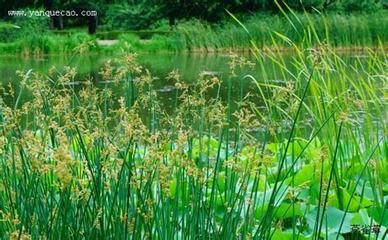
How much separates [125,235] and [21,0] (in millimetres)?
27205

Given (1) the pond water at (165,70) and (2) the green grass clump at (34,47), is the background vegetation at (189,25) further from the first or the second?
(1) the pond water at (165,70)

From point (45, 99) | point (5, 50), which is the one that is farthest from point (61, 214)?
point (5, 50)

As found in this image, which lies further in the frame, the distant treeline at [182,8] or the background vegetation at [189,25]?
the distant treeline at [182,8]

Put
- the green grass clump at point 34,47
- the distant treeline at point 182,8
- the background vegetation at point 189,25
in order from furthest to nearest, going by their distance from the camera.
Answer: the distant treeline at point 182,8
the green grass clump at point 34,47
the background vegetation at point 189,25

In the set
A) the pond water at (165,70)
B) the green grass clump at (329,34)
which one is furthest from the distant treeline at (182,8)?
the pond water at (165,70)

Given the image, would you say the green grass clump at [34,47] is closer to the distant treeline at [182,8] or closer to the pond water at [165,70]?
the pond water at [165,70]

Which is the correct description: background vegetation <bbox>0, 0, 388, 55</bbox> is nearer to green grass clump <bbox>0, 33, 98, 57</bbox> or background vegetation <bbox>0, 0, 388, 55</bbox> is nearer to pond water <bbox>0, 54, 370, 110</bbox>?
green grass clump <bbox>0, 33, 98, 57</bbox>

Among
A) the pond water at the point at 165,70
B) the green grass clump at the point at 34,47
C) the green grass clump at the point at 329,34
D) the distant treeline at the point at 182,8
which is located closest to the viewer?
the pond water at the point at 165,70

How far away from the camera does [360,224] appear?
2074 millimetres

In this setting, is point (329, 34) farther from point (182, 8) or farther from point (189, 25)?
point (182, 8)

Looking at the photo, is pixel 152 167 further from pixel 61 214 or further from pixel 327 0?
pixel 327 0

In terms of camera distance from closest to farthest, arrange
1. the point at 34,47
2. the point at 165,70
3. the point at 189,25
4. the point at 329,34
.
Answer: the point at 165,70 → the point at 329,34 → the point at 34,47 → the point at 189,25

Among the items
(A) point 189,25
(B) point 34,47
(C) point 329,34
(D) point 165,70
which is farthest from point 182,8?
(D) point 165,70

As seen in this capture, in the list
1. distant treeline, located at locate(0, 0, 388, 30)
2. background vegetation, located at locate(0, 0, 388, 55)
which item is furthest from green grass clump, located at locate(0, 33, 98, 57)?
distant treeline, located at locate(0, 0, 388, 30)
